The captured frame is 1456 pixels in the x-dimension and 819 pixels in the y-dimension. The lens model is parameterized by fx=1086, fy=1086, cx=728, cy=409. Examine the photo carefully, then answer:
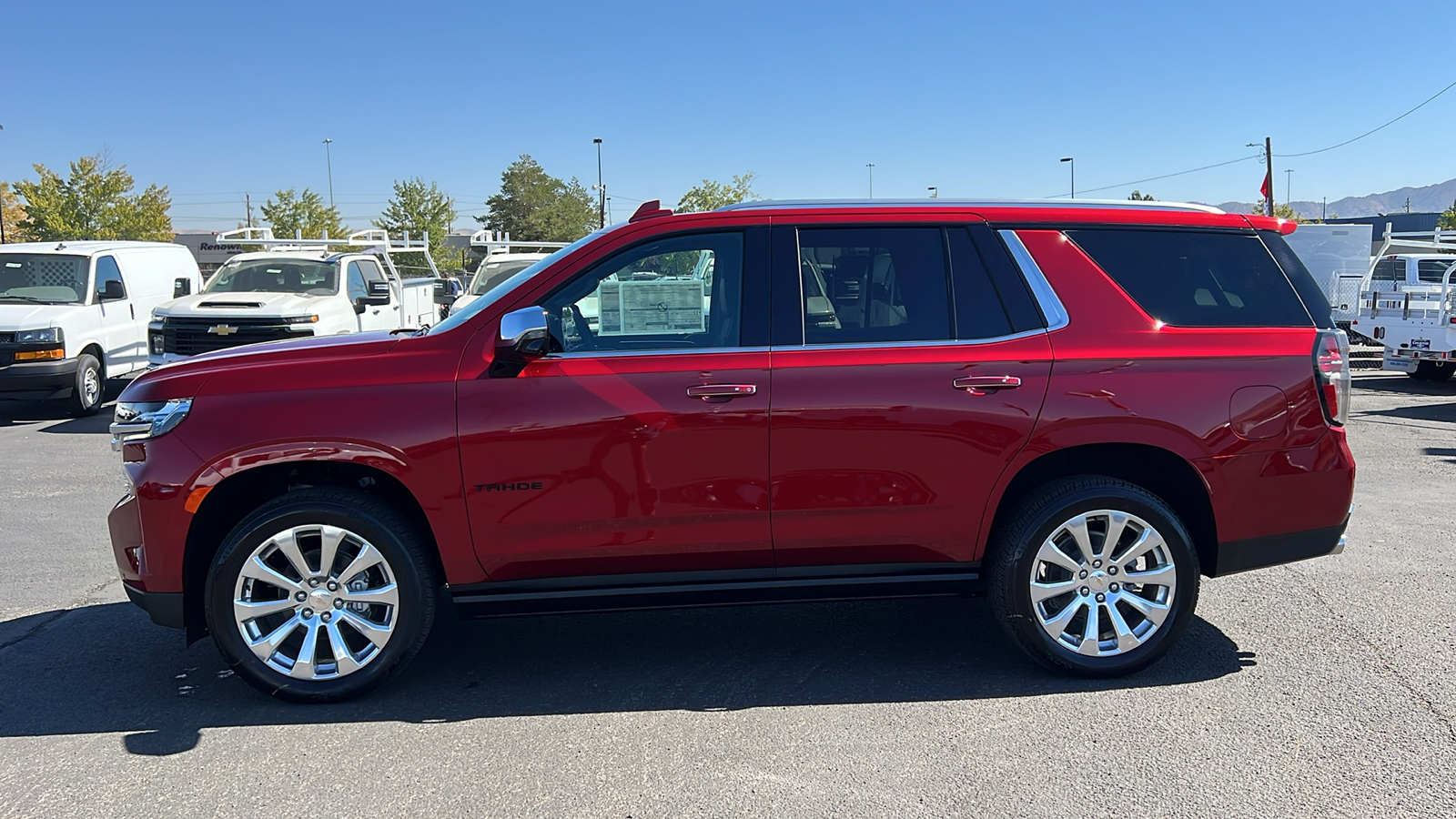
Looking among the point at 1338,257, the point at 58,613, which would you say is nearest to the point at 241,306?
the point at 58,613

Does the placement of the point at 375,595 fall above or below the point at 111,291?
below

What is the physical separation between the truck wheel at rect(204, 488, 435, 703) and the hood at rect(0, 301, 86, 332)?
10.2 m

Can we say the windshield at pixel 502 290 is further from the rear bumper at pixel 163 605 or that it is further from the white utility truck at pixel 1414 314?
the white utility truck at pixel 1414 314

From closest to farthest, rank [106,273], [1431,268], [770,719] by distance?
[770,719] → [106,273] → [1431,268]

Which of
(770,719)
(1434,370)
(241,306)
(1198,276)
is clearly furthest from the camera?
(1434,370)

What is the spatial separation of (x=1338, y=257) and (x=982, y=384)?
1951cm

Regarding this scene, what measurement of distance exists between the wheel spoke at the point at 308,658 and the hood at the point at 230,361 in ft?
3.25

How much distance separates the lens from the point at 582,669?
4520mm

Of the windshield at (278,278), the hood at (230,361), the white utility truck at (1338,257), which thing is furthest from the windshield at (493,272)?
the white utility truck at (1338,257)

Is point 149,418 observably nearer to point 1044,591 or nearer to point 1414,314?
point 1044,591

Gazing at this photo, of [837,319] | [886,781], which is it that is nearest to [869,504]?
[837,319]

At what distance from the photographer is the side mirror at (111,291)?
13500mm

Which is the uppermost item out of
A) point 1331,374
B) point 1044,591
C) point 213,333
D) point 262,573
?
point 213,333

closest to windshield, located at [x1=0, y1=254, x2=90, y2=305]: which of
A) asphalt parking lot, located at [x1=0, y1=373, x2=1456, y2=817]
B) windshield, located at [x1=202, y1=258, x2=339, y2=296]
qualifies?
windshield, located at [x1=202, y1=258, x2=339, y2=296]
